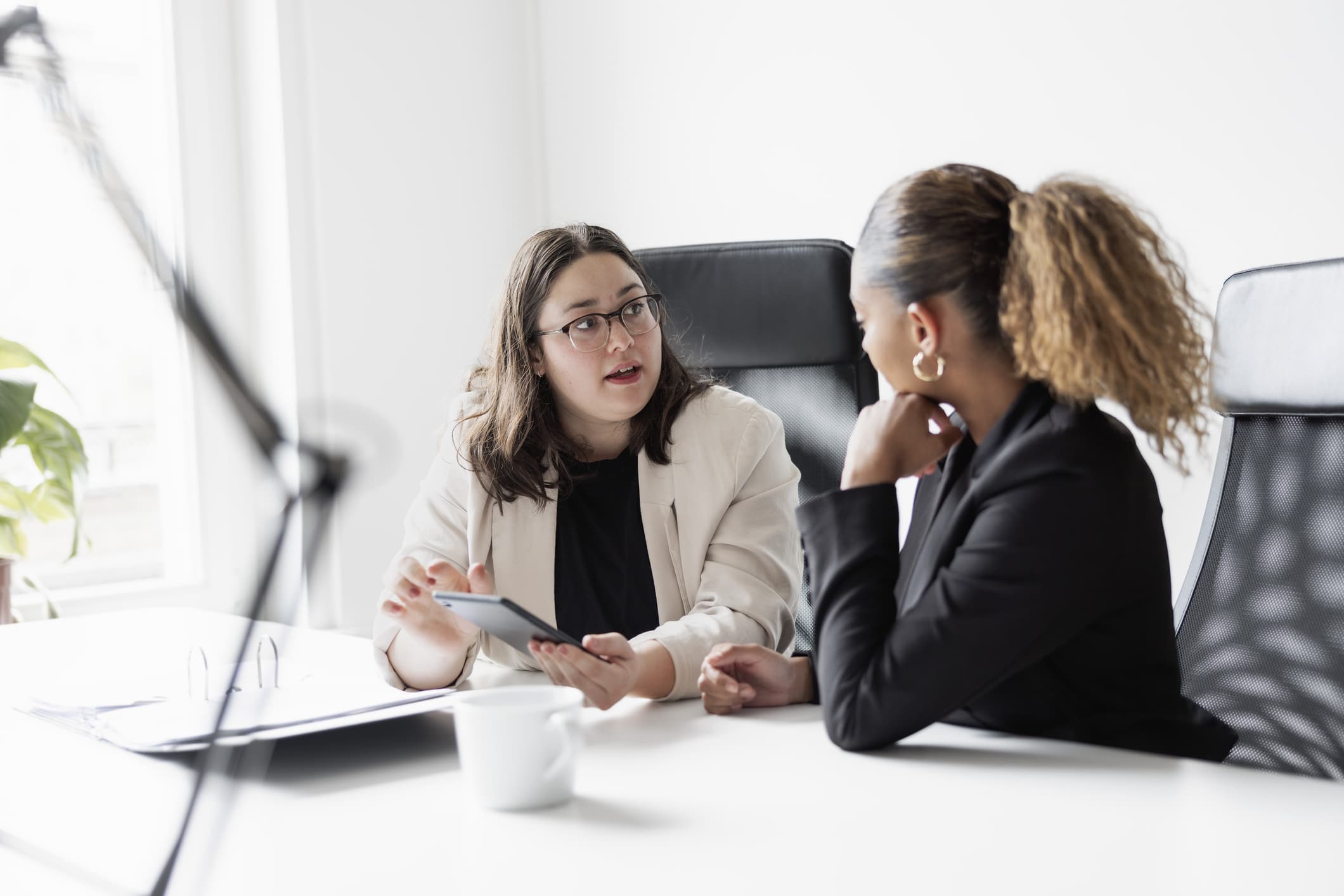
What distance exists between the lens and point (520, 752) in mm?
750

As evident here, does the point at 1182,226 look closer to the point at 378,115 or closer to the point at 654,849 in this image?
the point at 654,849

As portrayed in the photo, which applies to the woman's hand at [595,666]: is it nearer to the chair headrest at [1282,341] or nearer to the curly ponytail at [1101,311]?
the curly ponytail at [1101,311]

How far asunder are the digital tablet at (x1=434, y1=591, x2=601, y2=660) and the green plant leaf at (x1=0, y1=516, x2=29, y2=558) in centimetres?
Answer: 117

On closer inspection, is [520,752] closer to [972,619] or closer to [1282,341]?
[972,619]

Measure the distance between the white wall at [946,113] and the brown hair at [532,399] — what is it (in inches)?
36.8

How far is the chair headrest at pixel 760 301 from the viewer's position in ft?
5.74

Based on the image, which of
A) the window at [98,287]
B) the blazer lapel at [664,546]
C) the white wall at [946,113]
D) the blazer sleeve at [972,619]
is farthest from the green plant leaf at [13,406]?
the white wall at [946,113]

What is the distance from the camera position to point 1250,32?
1.87 metres

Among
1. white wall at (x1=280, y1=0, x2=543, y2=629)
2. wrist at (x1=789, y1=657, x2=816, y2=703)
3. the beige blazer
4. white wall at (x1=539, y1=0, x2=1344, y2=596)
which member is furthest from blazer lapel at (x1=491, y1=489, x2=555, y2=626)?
white wall at (x1=280, y1=0, x2=543, y2=629)

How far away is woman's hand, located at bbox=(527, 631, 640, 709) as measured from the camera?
1.01 metres

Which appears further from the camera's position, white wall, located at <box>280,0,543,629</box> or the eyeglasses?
white wall, located at <box>280,0,543,629</box>

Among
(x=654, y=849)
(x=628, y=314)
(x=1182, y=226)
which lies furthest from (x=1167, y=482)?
(x=654, y=849)

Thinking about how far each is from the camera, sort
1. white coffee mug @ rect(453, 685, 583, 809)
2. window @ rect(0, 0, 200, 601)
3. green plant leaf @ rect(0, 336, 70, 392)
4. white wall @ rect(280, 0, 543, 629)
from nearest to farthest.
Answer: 1. window @ rect(0, 0, 200, 601)
2. white coffee mug @ rect(453, 685, 583, 809)
3. green plant leaf @ rect(0, 336, 70, 392)
4. white wall @ rect(280, 0, 543, 629)

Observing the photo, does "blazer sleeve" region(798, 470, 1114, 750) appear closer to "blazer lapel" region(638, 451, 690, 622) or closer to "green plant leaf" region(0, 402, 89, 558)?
"blazer lapel" region(638, 451, 690, 622)
